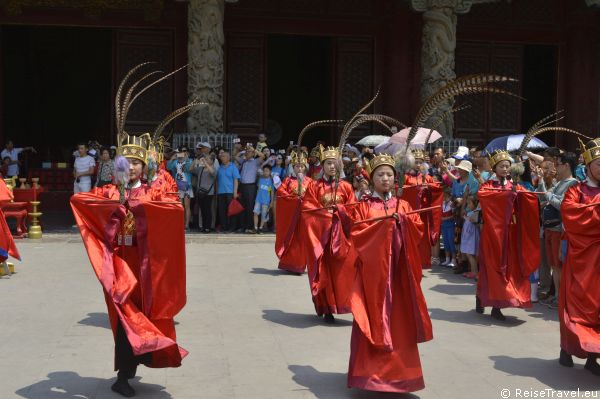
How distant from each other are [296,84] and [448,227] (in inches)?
631

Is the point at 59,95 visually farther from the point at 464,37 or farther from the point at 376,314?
the point at 376,314

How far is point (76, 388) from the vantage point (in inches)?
243

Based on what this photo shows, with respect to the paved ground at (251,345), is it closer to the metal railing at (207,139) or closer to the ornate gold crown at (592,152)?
the ornate gold crown at (592,152)

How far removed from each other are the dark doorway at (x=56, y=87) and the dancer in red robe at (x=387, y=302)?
66.6 ft

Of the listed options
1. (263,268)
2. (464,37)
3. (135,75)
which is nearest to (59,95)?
(135,75)

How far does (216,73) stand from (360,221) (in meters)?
11.8

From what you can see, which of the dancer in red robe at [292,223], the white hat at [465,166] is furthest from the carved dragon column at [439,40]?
the dancer in red robe at [292,223]

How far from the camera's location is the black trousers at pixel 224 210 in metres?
15.9

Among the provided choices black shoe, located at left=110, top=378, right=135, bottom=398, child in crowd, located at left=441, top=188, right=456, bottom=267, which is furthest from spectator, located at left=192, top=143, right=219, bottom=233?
black shoe, located at left=110, top=378, right=135, bottom=398

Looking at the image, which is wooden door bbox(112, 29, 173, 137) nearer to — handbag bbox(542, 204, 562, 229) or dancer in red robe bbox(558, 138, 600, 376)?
handbag bbox(542, 204, 562, 229)

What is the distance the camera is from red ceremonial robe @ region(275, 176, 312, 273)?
1135 centimetres

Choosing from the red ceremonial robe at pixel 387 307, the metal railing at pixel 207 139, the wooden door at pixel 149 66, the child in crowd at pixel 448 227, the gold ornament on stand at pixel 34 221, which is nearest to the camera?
the red ceremonial robe at pixel 387 307

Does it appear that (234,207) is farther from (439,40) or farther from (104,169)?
(439,40)

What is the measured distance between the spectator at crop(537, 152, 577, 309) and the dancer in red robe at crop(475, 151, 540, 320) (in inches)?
6.6
